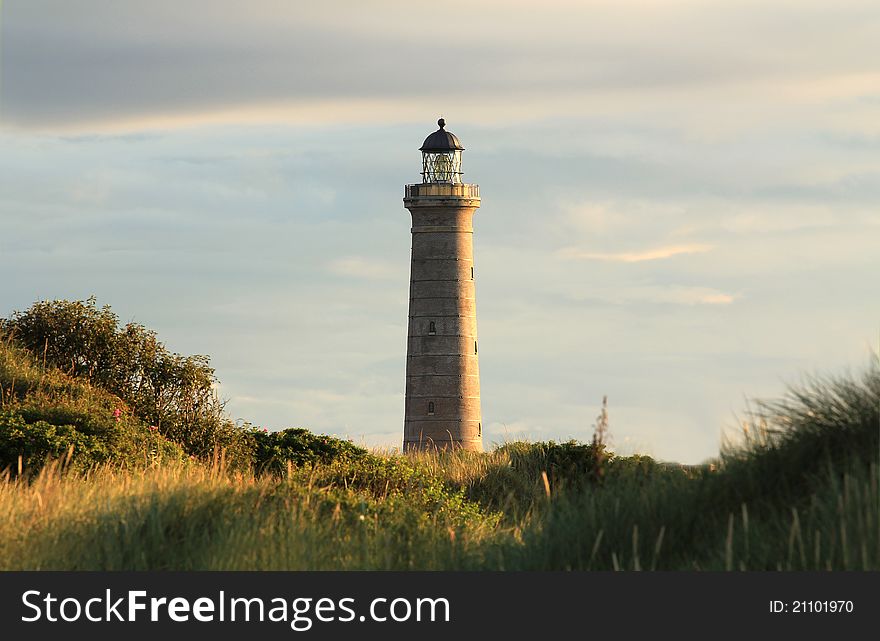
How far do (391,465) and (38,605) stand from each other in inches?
504

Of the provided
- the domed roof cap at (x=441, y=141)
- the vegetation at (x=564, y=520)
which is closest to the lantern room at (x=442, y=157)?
the domed roof cap at (x=441, y=141)

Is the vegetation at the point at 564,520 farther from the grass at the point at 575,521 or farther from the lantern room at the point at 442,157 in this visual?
the lantern room at the point at 442,157

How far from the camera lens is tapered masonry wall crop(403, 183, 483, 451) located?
1730 inches

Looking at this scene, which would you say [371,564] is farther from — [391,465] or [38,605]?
[391,465]

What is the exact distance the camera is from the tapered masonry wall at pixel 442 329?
144ft

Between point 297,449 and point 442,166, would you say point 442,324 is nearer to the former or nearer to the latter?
point 442,166

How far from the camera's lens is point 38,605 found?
30.6 feet

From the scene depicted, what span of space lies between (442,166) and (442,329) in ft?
21.7

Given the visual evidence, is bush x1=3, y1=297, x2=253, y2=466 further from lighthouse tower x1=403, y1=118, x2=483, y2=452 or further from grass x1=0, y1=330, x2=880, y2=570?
lighthouse tower x1=403, y1=118, x2=483, y2=452

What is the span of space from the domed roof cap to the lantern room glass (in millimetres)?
154

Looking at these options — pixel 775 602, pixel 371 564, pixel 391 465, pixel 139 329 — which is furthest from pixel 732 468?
pixel 139 329

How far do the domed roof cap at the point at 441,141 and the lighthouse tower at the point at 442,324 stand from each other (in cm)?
174

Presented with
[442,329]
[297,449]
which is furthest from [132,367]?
[442,329]

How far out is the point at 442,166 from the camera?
1817 inches
